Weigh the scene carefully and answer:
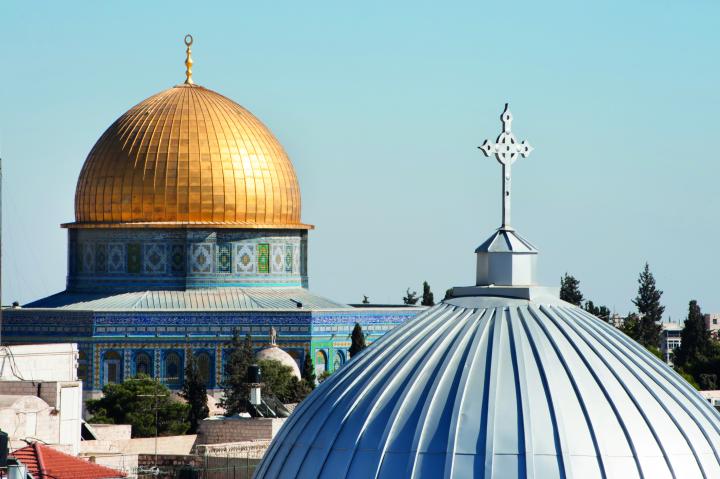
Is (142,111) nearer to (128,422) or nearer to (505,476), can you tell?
(128,422)

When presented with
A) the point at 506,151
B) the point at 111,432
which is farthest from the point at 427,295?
the point at 506,151

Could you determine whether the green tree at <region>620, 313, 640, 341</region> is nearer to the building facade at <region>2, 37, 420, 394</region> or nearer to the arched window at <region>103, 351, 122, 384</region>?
the building facade at <region>2, 37, 420, 394</region>

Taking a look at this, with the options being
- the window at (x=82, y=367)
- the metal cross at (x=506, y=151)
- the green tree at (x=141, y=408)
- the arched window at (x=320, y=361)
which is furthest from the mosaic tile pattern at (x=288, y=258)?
the metal cross at (x=506, y=151)

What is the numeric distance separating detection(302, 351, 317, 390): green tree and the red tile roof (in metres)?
16.5

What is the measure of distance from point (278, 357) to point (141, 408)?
171 inches

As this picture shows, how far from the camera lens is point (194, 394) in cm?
3656

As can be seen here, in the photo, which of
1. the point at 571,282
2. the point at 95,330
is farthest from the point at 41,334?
the point at 571,282

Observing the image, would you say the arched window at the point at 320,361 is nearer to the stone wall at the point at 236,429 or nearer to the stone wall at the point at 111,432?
the stone wall at the point at 111,432

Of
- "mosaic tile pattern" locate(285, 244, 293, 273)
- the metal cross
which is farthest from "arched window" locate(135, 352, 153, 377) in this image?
the metal cross

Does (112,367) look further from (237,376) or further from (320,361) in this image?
(237,376)

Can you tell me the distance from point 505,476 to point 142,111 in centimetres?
3467

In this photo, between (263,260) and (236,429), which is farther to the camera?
(263,260)

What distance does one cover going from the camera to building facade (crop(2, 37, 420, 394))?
40.3 metres

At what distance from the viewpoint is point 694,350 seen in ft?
154
